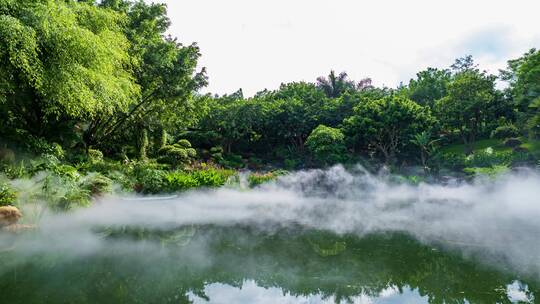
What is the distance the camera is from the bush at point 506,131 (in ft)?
92.7

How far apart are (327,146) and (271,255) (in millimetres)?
17103

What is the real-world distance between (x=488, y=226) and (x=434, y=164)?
14379 mm

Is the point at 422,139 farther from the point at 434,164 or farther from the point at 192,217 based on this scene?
the point at 192,217

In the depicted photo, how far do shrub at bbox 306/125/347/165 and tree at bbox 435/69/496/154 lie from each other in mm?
9880

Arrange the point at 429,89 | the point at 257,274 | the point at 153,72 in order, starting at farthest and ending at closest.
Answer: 1. the point at 429,89
2. the point at 153,72
3. the point at 257,274

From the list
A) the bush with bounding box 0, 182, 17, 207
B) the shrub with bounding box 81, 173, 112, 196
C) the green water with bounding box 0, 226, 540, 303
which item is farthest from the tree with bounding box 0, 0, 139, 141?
the green water with bounding box 0, 226, 540, 303

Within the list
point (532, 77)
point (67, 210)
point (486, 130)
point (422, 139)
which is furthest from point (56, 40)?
point (486, 130)

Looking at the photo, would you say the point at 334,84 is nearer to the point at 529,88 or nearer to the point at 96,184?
the point at 529,88

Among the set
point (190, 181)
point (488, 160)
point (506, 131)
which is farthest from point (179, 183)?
point (506, 131)

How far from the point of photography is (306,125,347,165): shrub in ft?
77.8

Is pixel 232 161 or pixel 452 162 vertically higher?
pixel 452 162

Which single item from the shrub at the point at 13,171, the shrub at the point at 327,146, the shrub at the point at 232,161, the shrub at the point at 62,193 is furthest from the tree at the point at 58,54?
the shrub at the point at 327,146

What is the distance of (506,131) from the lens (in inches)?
1128

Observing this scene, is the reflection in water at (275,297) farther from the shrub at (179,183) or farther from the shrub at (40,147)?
the shrub at (40,147)
